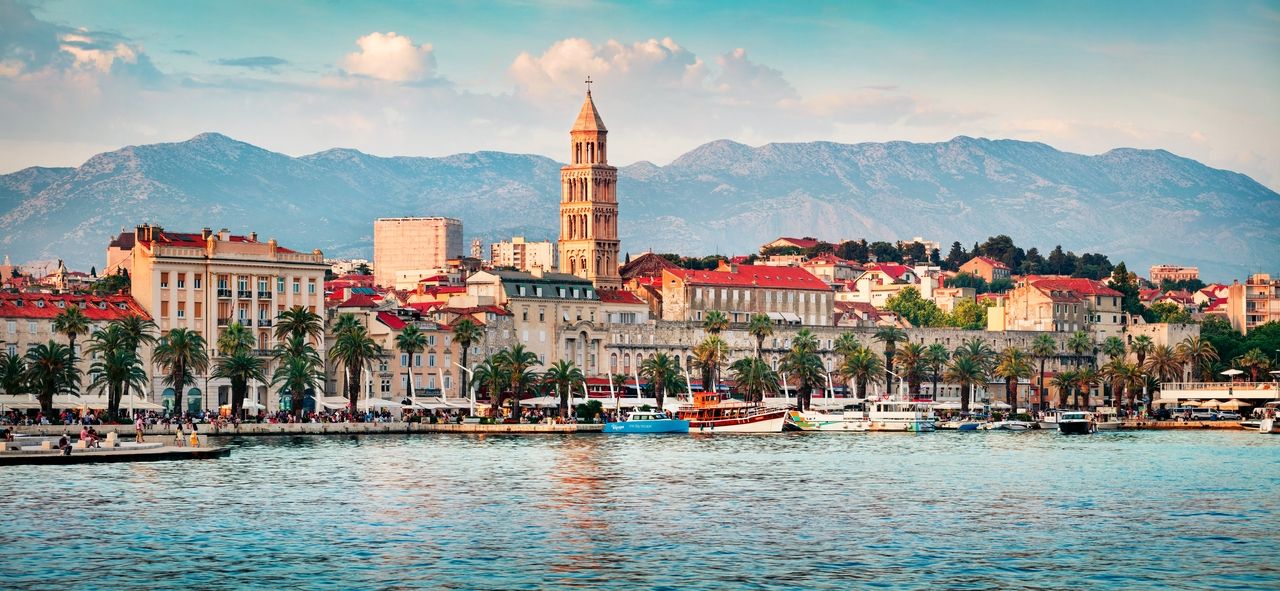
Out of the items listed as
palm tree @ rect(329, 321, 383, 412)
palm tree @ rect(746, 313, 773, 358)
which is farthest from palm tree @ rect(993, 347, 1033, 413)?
palm tree @ rect(329, 321, 383, 412)

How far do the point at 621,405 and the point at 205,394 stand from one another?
36.2 metres

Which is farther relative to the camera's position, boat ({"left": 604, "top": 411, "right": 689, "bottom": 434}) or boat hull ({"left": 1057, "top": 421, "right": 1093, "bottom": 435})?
boat hull ({"left": 1057, "top": 421, "right": 1093, "bottom": 435})

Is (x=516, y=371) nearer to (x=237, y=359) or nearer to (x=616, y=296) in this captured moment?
(x=237, y=359)

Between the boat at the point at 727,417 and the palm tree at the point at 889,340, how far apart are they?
37.1 meters

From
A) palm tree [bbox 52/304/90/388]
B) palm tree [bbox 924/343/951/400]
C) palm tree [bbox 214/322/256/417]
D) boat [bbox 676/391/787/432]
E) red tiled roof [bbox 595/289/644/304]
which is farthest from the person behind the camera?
palm tree [bbox 924/343/951/400]

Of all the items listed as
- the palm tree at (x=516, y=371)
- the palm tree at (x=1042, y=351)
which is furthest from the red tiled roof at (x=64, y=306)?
the palm tree at (x=1042, y=351)

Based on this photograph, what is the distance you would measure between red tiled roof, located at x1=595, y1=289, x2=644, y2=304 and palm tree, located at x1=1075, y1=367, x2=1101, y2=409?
4606 centimetres

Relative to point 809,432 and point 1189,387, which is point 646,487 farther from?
point 1189,387

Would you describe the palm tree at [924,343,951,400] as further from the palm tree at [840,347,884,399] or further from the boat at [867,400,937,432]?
the boat at [867,400,937,432]

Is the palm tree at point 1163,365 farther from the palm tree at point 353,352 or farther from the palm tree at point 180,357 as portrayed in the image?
the palm tree at point 180,357

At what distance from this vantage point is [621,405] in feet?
527

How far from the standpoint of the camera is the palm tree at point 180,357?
132 meters

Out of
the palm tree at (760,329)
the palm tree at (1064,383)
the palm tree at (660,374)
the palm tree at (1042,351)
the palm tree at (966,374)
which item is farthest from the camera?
the palm tree at (1042,351)

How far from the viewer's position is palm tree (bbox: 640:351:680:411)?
531ft
